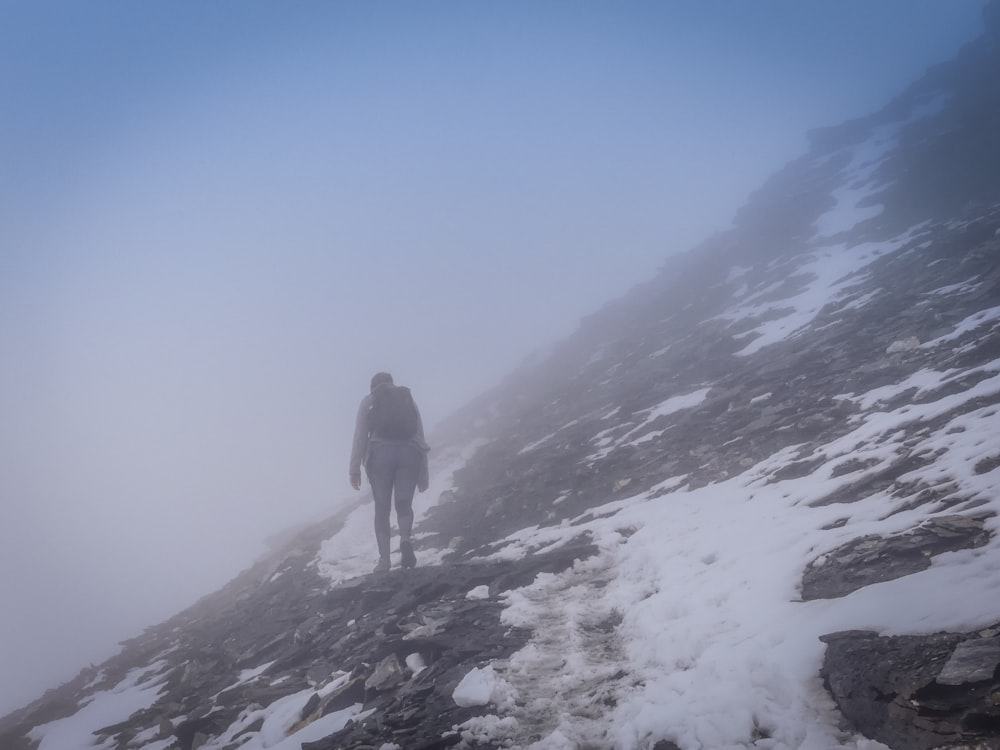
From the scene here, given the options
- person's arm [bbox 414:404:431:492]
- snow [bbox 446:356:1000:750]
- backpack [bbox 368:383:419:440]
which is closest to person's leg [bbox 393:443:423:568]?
person's arm [bbox 414:404:431:492]

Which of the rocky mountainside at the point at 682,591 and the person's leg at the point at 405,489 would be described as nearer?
the rocky mountainside at the point at 682,591

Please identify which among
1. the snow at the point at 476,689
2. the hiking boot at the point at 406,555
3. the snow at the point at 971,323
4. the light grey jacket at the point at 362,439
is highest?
the light grey jacket at the point at 362,439

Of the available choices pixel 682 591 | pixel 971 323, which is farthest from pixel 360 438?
pixel 971 323

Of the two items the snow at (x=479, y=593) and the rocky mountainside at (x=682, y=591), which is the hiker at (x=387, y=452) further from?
the snow at (x=479, y=593)

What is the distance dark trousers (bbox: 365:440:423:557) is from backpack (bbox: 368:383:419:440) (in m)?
0.14

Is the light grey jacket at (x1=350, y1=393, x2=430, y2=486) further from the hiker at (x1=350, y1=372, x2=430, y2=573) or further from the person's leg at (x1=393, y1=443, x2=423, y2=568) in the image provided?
the person's leg at (x1=393, y1=443, x2=423, y2=568)

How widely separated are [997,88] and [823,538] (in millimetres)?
47775

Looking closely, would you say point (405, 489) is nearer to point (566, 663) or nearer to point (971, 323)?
point (566, 663)

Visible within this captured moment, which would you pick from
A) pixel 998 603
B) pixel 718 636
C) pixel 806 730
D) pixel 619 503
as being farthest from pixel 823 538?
pixel 619 503

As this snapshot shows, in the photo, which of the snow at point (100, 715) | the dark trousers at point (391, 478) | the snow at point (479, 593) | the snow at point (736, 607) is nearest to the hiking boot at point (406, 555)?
the dark trousers at point (391, 478)

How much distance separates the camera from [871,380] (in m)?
10.0

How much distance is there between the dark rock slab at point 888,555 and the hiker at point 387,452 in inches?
234

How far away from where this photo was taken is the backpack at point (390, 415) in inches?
342

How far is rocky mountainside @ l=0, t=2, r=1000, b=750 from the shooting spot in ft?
10.5
